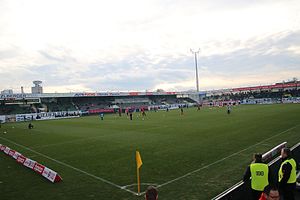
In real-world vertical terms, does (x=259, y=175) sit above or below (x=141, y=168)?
above

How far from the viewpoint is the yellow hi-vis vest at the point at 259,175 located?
235 inches

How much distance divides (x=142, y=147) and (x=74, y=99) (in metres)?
70.6

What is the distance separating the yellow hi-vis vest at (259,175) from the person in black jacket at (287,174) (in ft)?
1.88

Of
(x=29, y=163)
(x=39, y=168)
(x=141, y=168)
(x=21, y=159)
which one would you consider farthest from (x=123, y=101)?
(x=141, y=168)

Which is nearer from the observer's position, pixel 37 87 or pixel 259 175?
pixel 259 175

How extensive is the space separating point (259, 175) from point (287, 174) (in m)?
0.80

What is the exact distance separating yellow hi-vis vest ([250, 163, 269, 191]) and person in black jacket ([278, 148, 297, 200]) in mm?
573

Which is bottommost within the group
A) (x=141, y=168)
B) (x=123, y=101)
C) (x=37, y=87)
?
(x=141, y=168)

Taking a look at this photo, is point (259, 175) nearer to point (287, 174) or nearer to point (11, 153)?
point (287, 174)

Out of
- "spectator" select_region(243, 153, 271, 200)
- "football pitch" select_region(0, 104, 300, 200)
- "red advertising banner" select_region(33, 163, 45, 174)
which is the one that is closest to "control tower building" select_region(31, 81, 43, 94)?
"football pitch" select_region(0, 104, 300, 200)

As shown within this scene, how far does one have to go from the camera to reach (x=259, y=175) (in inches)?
236

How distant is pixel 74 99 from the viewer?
8325cm

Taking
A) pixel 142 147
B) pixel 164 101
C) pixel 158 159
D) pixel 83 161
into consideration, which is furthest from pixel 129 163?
pixel 164 101

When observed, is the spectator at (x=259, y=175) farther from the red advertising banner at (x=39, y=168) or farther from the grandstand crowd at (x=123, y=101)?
the grandstand crowd at (x=123, y=101)
